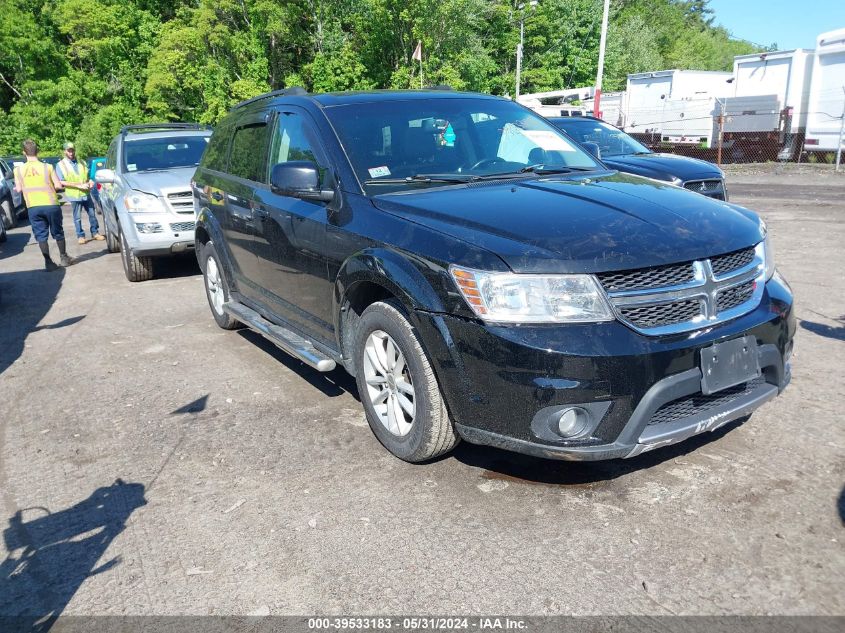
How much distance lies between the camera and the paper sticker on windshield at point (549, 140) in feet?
15.6

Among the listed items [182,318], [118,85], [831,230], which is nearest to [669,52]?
[118,85]

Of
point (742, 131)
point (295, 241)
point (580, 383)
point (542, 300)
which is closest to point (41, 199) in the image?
point (295, 241)

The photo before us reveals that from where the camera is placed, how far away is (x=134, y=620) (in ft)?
9.17

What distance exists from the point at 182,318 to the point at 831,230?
926 cm

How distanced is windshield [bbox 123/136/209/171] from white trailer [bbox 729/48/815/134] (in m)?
21.0

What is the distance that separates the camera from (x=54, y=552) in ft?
10.7

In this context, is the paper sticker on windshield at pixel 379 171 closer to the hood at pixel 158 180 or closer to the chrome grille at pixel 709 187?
the hood at pixel 158 180

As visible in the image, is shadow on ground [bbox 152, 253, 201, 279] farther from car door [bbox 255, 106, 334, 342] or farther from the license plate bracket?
the license plate bracket

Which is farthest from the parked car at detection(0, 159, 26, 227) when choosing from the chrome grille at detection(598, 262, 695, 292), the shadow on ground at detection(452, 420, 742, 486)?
the chrome grille at detection(598, 262, 695, 292)

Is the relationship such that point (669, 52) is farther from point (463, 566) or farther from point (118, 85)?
point (463, 566)

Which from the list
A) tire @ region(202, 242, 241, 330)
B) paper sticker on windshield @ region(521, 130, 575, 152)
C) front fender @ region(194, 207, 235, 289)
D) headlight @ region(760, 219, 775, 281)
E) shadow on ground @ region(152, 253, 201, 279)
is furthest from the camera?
shadow on ground @ region(152, 253, 201, 279)

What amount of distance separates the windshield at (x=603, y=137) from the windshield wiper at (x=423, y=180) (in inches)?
275

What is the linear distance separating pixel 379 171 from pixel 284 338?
1376 millimetres

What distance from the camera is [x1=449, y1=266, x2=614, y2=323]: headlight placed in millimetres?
3064
